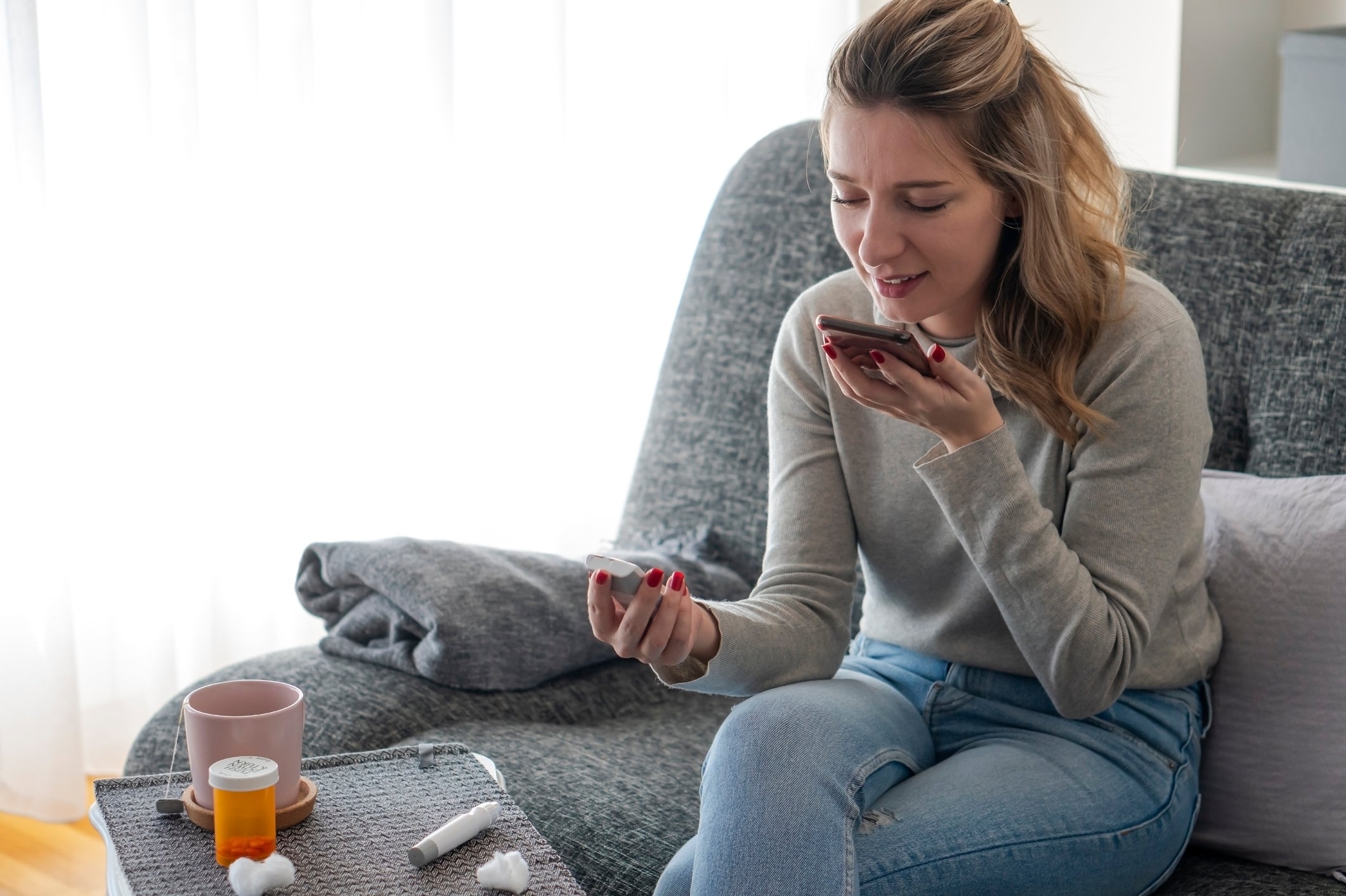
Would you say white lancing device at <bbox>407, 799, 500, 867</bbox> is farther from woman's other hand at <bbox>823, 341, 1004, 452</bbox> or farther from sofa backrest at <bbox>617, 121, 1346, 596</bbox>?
sofa backrest at <bbox>617, 121, 1346, 596</bbox>

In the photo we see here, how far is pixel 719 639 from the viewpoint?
1.18 metres

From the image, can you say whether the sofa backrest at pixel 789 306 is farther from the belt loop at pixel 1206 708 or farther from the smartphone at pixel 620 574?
the smartphone at pixel 620 574

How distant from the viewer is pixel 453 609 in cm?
145

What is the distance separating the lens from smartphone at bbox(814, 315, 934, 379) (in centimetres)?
106

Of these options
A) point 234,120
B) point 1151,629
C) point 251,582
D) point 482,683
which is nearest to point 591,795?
point 482,683

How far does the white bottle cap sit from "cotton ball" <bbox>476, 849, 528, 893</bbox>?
0.53 ft

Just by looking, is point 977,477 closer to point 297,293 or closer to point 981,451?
point 981,451

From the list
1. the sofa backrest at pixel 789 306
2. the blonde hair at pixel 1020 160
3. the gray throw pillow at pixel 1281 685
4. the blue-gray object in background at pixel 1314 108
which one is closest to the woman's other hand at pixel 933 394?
the blonde hair at pixel 1020 160

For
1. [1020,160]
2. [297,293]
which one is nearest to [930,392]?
[1020,160]

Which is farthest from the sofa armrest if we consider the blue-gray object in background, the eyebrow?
the blue-gray object in background

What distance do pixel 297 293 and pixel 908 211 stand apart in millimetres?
1389

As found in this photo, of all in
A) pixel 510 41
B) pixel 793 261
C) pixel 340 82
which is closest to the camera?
pixel 793 261

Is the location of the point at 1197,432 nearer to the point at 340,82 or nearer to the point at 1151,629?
the point at 1151,629

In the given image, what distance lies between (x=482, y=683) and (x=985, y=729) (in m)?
0.57
